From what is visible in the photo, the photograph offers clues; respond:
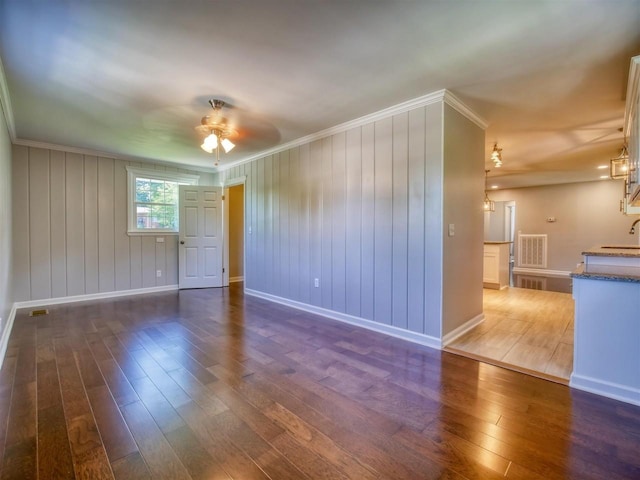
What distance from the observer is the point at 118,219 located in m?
5.18

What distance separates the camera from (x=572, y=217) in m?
7.71

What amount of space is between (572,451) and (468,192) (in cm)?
245

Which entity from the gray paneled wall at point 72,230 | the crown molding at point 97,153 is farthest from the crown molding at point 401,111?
the gray paneled wall at point 72,230

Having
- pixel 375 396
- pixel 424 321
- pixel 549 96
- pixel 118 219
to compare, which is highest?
pixel 549 96

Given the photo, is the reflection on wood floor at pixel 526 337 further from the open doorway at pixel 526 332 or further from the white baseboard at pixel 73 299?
the white baseboard at pixel 73 299

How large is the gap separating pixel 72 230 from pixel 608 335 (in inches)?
257

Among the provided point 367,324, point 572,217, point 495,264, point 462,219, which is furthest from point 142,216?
point 572,217

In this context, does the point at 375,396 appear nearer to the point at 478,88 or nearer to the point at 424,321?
the point at 424,321

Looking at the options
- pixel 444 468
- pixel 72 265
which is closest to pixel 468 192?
pixel 444 468

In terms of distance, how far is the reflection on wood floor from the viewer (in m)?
2.58

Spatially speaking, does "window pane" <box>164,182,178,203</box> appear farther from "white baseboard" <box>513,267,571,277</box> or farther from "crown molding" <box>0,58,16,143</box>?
"white baseboard" <box>513,267,571,277</box>

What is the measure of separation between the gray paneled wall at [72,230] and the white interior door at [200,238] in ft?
1.66

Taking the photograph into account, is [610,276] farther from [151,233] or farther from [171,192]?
[171,192]

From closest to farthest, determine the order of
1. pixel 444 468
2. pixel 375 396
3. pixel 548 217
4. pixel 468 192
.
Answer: pixel 444 468, pixel 375 396, pixel 468 192, pixel 548 217
